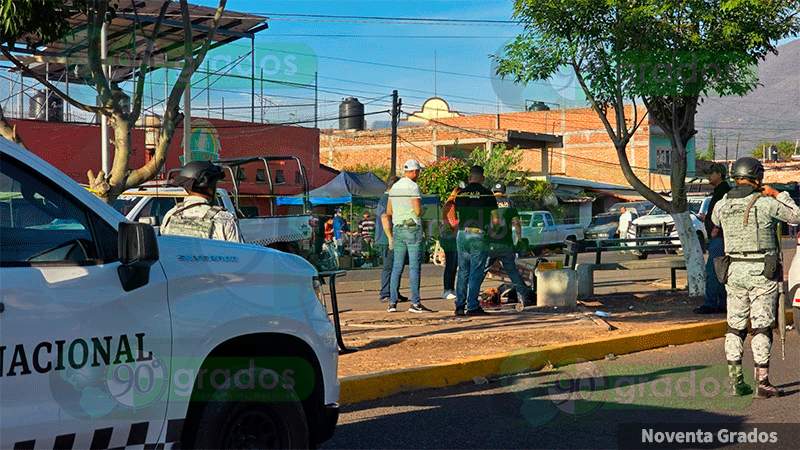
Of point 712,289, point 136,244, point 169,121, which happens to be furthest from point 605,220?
point 136,244

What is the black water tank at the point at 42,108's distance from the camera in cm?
3034

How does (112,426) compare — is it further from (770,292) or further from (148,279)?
(770,292)

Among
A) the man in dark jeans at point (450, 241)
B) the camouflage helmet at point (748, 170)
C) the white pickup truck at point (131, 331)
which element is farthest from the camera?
the man in dark jeans at point (450, 241)

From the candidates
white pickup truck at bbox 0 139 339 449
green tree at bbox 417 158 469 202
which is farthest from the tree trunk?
green tree at bbox 417 158 469 202

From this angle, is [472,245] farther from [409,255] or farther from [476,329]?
[476,329]

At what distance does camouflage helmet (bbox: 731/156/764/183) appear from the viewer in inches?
318

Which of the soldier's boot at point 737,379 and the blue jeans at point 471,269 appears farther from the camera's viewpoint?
the blue jeans at point 471,269

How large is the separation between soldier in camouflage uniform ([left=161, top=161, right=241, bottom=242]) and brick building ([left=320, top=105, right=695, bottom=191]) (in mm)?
41414

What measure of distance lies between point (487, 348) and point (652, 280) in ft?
32.5

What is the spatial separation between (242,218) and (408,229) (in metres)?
4.11

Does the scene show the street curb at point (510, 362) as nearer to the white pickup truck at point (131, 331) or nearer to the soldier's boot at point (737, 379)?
the soldier's boot at point (737, 379)

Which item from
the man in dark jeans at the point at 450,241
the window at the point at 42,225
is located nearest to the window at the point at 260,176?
the man in dark jeans at the point at 450,241

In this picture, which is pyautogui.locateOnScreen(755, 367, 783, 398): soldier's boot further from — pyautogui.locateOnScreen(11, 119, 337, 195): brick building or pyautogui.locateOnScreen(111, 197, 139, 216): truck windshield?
pyautogui.locateOnScreen(11, 119, 337, 195): brick building

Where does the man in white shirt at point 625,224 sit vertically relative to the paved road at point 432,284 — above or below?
above
